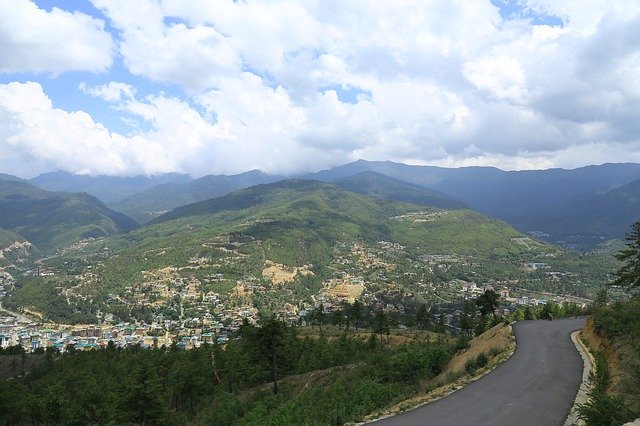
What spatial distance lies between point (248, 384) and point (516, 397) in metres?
39.0

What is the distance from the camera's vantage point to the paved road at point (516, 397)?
1345 centimetres

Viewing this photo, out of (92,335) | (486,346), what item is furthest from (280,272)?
(486,346)

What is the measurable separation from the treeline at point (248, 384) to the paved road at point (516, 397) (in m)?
2.60

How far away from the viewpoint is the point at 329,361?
4266cm

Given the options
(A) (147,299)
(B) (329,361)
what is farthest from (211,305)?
(B) (329,361)

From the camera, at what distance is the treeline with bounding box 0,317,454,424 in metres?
22.4

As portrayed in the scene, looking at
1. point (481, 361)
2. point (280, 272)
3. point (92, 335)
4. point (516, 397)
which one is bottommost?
point (92, 335)

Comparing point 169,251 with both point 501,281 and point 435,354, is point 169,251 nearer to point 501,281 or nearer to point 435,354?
point 501,281

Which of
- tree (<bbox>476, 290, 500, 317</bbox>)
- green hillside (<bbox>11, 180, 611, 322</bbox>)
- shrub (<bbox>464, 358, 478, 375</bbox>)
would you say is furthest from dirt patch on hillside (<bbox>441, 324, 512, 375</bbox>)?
green hillside (<bbox>11, 180, 611, 322</bbox>)

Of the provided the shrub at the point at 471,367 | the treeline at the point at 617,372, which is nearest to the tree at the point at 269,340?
the shrub at the point at 471,367

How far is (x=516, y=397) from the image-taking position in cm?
1523

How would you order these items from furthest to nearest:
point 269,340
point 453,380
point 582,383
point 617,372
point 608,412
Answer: point 269,340 < point 453,380 < point 582,383 < point 617,372 < point 608,412

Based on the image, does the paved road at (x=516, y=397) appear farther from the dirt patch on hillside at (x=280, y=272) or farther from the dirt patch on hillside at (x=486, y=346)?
the dirt patch on hillside at (x=280, y=272)

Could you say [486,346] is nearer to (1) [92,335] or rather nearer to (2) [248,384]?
(2) [248,384]
